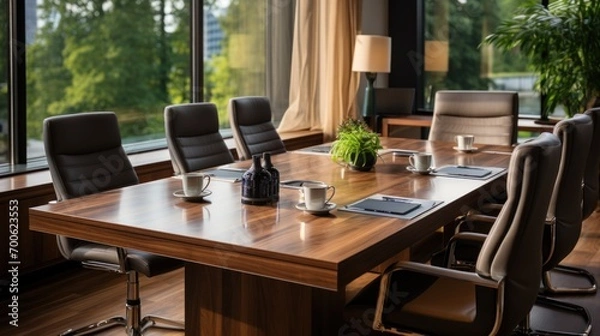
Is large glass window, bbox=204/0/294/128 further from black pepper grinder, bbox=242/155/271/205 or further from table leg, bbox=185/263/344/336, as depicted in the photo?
table leg, bbox=185/263/344/336

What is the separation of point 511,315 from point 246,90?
4.40m

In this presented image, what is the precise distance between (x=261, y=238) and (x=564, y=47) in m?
4.74

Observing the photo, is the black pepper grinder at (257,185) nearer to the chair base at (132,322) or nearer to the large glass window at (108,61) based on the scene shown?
the chair base at (132,322)

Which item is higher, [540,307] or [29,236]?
[29,236]

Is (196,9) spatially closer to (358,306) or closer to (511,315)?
(358,306)

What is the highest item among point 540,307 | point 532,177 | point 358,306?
point 532,177

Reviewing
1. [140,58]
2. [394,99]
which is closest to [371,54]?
[394,99]

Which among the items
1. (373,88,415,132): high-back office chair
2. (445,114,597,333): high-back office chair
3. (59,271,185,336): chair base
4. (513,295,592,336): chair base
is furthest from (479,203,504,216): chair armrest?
(373,88,415,132): high-back office chair

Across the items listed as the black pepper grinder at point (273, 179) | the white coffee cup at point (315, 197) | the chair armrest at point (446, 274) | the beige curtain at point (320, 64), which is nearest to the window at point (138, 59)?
the beige curtain at point (320, 64)

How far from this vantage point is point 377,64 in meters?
6.30

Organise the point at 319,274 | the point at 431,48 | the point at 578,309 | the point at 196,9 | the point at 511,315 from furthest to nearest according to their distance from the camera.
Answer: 1. the point at 431,48
2. the point at 196,9
3. the point at 578,309
4. the point at 511,315
5. the point at 319,274

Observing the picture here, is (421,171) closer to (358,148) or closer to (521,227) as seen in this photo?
(358,148)

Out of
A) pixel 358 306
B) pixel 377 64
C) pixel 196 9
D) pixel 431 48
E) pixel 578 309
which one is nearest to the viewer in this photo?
pixel 358 306

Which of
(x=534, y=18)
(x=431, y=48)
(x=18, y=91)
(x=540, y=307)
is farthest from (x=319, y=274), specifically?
(x=431, y=48)
